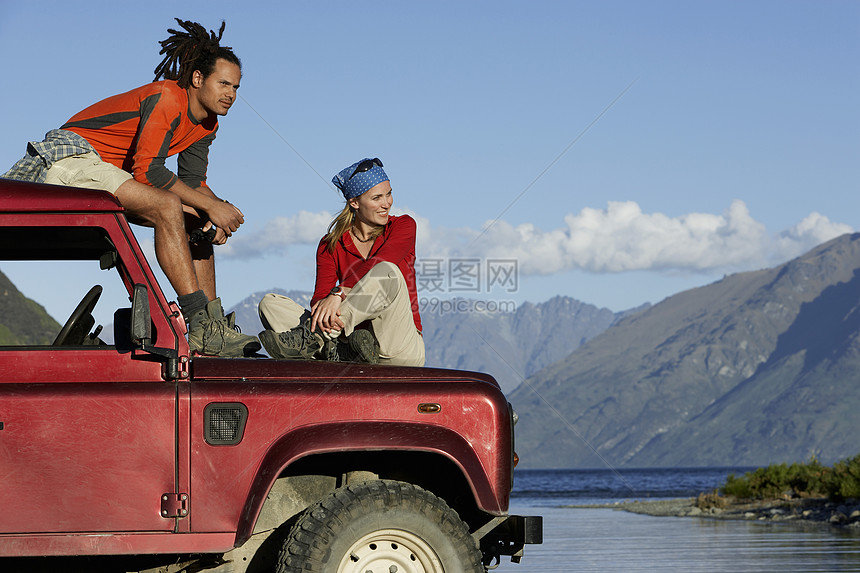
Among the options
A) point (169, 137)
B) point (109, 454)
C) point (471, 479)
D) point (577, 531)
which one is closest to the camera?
point (109, 454)

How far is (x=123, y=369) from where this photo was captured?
534 centimetres

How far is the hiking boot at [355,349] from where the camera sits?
5.96 m

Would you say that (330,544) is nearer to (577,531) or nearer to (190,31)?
(190,31)

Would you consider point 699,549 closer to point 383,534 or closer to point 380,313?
point 380,313

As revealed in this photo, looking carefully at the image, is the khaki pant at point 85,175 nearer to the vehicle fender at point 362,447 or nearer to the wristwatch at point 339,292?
the wristwatch at point 339,292

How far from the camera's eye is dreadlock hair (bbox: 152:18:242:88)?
683cm

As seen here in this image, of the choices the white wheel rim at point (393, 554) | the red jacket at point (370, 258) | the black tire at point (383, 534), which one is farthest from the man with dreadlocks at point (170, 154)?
the white wheel rim at point (393, 554)

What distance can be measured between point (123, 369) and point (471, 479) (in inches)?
73.9

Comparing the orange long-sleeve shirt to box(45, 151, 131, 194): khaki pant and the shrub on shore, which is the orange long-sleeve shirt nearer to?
box(45, 151, 131, 194): khaki pant

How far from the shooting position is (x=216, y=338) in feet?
18.9

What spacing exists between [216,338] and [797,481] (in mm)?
26635

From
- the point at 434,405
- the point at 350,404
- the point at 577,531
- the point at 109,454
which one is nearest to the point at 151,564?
the point at 109,454

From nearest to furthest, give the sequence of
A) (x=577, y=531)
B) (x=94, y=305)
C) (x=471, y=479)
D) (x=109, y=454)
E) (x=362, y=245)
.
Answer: (x=109, y=454) → (x=471, y=479) → (x=94, y=305) → (x=362, y=245) → (x=577, y=531)

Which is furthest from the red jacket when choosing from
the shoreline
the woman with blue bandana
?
the shoreline
